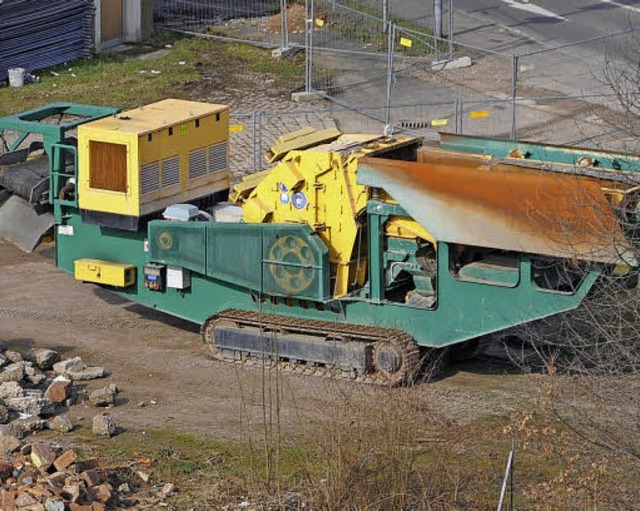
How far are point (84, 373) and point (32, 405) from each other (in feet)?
3.97

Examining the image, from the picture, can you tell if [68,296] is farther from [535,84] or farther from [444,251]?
[535,84]

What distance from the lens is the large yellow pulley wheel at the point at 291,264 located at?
15.7 metres

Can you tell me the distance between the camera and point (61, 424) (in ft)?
46.9

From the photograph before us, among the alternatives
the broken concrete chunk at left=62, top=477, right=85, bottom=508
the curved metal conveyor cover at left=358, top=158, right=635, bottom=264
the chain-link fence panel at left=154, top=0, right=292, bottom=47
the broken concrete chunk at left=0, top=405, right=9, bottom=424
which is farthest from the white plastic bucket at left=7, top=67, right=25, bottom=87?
the broken concrete chunk at left=62, top=477, right=85, bottom=508

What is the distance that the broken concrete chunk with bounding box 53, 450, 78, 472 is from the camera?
12711 millimetres

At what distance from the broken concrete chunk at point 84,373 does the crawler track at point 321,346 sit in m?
1.31

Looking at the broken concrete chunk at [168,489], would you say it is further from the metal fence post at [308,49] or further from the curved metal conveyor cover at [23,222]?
the metal fence post at [308,49]

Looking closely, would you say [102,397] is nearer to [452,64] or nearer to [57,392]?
[57,392]

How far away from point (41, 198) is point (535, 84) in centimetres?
1195

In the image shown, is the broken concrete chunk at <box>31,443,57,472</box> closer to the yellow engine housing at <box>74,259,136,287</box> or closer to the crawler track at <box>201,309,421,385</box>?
the crawler track at <box>201,309,421,385</box>

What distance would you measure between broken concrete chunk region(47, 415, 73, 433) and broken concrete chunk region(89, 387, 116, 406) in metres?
0.58

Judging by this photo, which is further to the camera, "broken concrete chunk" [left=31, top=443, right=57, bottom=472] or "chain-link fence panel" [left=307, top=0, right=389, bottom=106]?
"chain-link fence panel" [left=307, top=0, right=389, bottom=106]

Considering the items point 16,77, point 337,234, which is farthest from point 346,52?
point 337,234

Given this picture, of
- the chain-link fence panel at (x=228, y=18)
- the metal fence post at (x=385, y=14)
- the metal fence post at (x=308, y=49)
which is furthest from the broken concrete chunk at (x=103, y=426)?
the chain-link fence panel at (x=228, y=18)
